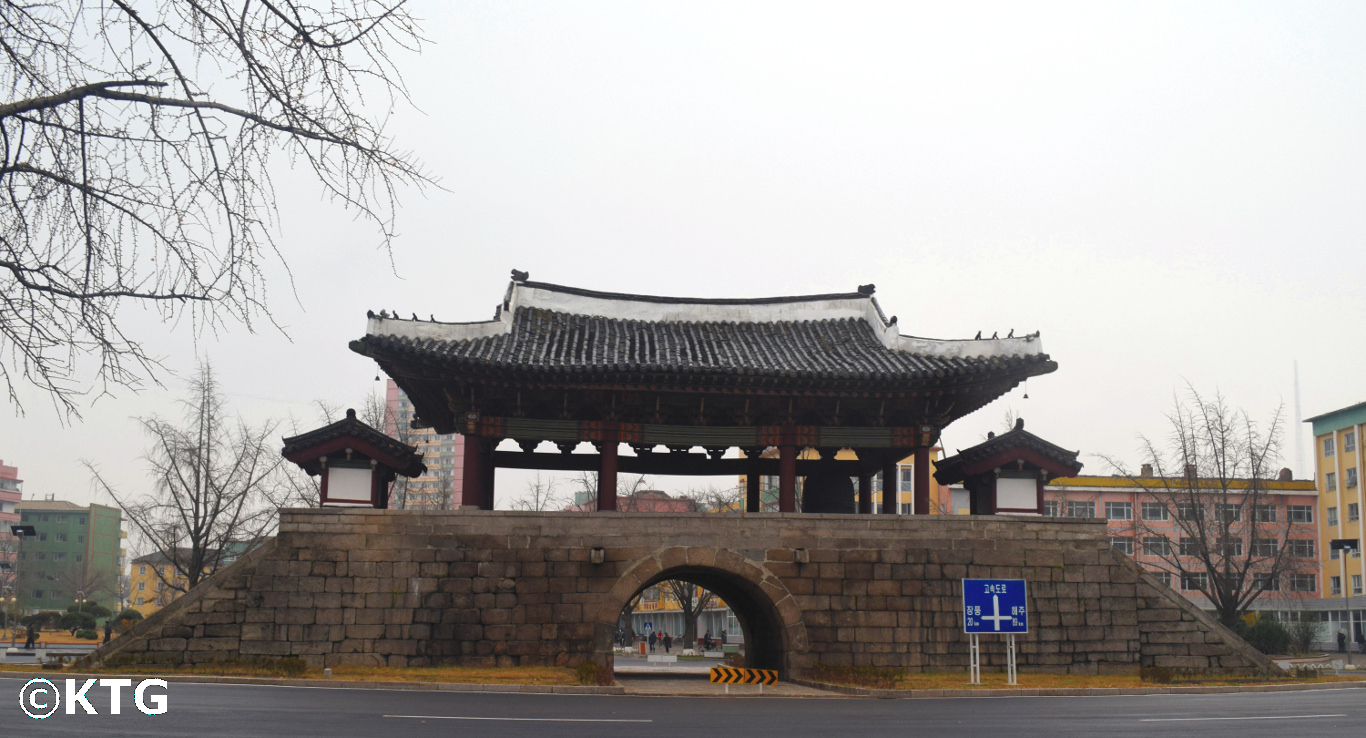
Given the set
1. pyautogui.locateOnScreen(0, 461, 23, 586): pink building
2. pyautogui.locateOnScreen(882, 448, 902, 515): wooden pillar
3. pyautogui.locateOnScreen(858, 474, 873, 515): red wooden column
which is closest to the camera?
pyautogui.locateOnScreen(882, 448, 902, 515): wooden pillar

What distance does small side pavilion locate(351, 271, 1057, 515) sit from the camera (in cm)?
2038

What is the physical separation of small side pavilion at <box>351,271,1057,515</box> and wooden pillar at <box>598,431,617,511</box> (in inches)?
1.3

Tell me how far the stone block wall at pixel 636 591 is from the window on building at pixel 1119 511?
143ft

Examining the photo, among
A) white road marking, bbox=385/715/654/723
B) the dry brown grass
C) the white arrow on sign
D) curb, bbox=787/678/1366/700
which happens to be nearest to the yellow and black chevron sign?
curb, bbox=787/678/1366/700

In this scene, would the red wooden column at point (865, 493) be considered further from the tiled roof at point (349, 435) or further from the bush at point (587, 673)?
the tiled roof at point (349, 435)

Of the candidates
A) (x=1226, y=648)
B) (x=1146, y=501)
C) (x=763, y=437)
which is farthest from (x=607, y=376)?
(x=1146, y=501)

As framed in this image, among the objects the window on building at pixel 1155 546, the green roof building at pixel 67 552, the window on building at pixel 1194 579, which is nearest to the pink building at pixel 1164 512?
the window on building at pixel 1194 579

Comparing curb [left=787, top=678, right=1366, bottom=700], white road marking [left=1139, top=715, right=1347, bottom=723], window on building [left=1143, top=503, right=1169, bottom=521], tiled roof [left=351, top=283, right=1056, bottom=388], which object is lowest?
curb [left=787, top=678, right=1366, bottom=700]

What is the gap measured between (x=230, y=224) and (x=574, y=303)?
18786 millimetres

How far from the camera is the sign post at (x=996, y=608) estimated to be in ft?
61.2

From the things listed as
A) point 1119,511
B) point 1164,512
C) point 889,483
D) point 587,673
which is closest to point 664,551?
point 587,673

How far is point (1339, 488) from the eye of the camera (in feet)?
186

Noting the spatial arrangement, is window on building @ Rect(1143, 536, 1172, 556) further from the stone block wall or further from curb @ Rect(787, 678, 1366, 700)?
curb @ Rect(787, 678, 1366, 700)

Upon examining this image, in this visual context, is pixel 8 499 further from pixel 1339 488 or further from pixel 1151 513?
pixel 1339 488
